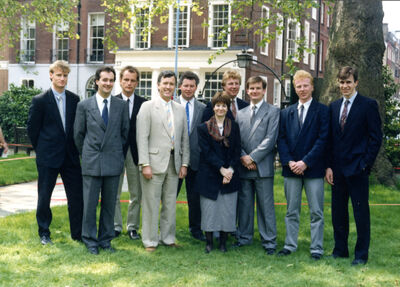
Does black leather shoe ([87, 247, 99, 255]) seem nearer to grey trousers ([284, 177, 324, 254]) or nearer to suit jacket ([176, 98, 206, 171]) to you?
suit jacket ([176, 98, 206, 171])

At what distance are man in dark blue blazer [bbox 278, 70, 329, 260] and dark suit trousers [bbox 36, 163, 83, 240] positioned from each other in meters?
2.56

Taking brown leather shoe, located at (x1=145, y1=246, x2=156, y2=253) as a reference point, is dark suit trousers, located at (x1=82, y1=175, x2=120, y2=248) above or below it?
above

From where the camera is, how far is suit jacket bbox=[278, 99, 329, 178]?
5.48 metres

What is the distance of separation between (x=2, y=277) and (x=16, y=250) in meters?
0.96

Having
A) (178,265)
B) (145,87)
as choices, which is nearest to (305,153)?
(178,265)

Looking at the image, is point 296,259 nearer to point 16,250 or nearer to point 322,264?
point 322,264

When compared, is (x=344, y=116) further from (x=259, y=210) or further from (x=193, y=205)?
(x=193, y=205)

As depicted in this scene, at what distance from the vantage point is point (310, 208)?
564cm

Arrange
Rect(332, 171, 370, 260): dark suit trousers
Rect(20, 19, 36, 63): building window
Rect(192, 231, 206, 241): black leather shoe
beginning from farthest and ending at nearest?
Rect(20, 19, 36, 63): building window < Rect(192, 231, 206, 241): black leather shoe < Rect(332, 171, 370, 260): dark suit trousers

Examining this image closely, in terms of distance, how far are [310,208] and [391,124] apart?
9626mm

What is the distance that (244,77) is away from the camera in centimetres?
2569

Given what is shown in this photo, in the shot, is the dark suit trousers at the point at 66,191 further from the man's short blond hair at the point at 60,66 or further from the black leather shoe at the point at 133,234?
the man's short blond hair at the point at 60,66

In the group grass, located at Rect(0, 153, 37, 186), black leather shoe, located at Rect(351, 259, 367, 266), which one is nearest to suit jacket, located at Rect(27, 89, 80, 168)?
black leather shoe, located at Rect(351, 259, 367, 266)

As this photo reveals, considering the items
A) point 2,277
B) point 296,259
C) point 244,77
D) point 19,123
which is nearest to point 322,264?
point 296,259
